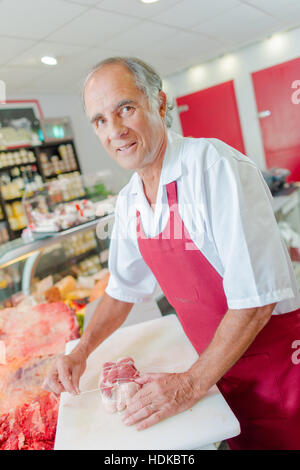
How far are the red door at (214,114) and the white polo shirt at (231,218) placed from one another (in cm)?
7

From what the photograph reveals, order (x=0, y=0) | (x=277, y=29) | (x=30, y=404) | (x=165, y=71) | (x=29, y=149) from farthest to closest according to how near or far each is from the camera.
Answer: (x=29, y=149) → (x=0, y=0) → (x=30, y=404) → (x=165, y=71) → (x=277, y=29)

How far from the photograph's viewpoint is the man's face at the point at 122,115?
895 millimetres

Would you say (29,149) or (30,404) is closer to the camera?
(30,404)

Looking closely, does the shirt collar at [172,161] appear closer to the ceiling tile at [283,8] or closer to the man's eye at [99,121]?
the man's eye at [99,121]

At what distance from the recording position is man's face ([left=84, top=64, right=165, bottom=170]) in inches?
35.2

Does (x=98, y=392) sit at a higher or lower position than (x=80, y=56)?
lower

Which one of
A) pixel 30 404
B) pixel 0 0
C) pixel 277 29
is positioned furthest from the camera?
pixel 0 0

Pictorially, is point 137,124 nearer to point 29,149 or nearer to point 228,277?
point 228,277

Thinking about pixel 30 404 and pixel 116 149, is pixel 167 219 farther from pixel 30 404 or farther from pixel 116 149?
pixel 30 404

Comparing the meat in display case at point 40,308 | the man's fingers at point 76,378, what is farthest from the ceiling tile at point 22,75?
the man's fingers at point 76,378

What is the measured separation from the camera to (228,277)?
813mm

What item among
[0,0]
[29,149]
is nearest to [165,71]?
[0,0]

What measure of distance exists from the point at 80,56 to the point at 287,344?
2.93m

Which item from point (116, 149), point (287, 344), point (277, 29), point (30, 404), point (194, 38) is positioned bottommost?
point (30, 404)
